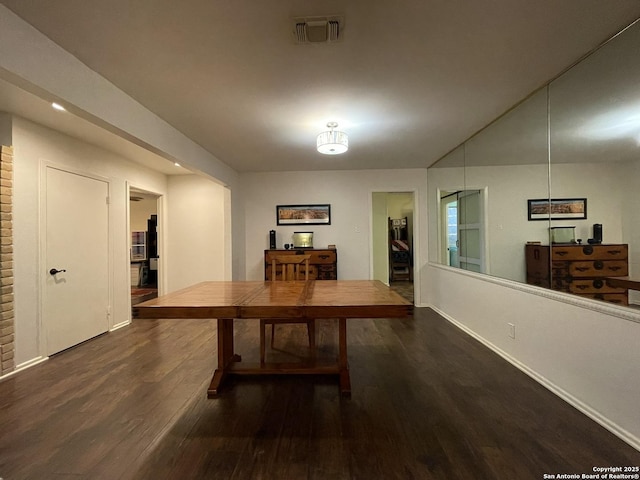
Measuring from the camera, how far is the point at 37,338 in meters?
2.71

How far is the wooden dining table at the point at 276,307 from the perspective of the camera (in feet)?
5.60

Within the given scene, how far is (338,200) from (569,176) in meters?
3.20

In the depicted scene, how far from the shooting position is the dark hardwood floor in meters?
1.44

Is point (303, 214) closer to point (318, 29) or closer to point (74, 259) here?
A: point (74, 259)

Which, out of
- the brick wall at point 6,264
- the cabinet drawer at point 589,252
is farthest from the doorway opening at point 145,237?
the cabinet drawer at point 589,252

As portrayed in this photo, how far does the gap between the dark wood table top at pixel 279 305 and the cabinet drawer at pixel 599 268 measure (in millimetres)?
1223

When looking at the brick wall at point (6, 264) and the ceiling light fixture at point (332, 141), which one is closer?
the brick wall at point (6, 264)

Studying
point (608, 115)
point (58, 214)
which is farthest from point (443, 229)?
point (58, 214)

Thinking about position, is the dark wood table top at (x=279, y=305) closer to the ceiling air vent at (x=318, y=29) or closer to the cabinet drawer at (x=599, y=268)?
the cabinet drawer at (x=599, y=268)

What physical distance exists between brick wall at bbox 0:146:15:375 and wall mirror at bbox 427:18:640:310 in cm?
448

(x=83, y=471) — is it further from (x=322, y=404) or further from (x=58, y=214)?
(x=58, y=214)

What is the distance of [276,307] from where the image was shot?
67.9 inches

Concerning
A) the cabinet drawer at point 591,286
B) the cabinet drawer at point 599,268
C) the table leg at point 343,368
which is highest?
the cabinet drawer at point 599,268

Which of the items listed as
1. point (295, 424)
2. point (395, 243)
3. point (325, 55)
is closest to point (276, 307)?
→ point (295, 424)
